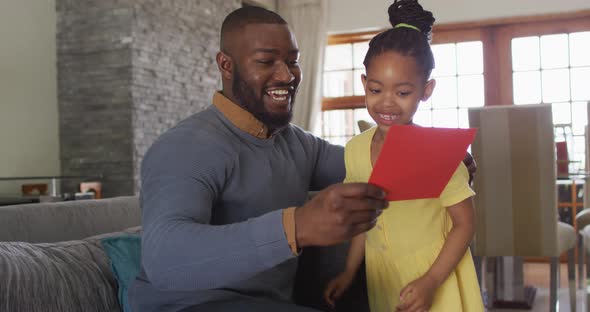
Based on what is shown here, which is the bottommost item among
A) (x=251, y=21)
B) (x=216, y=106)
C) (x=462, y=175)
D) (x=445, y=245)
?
(x=445, y=245)

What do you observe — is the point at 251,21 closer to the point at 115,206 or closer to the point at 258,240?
the point at 258,240

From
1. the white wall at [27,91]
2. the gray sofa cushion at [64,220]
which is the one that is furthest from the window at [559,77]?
the gray sofa cushion at [64,220]

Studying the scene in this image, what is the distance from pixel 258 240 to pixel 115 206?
0.96 m

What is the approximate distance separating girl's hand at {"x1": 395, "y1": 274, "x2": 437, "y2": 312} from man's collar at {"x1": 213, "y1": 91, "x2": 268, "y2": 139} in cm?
45

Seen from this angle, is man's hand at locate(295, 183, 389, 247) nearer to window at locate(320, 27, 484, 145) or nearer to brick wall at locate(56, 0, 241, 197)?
brick wall at locate(56, 0, 241, 197)

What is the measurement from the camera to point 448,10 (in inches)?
205

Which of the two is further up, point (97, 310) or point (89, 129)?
point (89, 129)

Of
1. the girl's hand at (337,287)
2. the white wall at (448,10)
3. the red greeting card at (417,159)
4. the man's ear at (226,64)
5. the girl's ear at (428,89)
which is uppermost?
the white wall at (448,10)

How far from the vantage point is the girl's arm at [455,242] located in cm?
119

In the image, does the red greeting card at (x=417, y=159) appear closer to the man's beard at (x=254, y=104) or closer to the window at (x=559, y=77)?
the man's beard at (x=254, y=104)

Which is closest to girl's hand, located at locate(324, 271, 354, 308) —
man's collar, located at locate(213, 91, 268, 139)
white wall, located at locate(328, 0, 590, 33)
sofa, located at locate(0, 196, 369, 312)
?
sofa, located at locate(0, 196, 369, 312)

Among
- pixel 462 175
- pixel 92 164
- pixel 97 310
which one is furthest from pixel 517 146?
pixel 92 164

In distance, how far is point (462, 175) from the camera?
4.06 feet

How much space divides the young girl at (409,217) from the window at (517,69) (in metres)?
3.98
